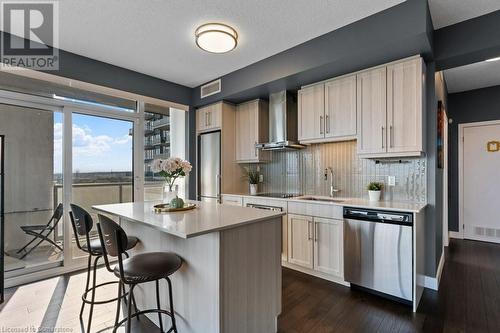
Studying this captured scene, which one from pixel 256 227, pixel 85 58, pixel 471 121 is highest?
pixel 85 58

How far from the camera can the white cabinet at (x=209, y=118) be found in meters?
4.16

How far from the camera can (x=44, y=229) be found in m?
3.24

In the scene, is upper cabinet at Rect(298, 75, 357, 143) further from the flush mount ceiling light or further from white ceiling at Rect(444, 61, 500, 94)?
white ceiling at Rect(444, 61, 500, 94)

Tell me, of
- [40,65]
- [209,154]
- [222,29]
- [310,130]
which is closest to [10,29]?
[40,65]

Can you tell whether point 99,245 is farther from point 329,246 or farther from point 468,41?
point 468,41

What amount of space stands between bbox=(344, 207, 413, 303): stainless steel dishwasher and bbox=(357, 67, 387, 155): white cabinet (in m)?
0.75

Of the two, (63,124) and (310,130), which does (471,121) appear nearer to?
(310,130)

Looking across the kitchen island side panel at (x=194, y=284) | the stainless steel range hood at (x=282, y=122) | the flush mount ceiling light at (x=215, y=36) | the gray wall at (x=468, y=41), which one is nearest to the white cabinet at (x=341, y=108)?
the stainless steel range hood at (x=282, y=122)

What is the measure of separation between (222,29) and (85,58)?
195cm

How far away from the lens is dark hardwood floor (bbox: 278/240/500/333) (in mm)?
2084

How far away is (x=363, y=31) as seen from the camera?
Answer: 246 centimetres

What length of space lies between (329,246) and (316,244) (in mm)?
159

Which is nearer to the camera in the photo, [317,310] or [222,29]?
[317,310]

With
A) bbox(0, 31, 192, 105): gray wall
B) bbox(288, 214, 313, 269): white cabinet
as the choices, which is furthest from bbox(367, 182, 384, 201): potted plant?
bbox(0, 31, 192, 105): gray wall
